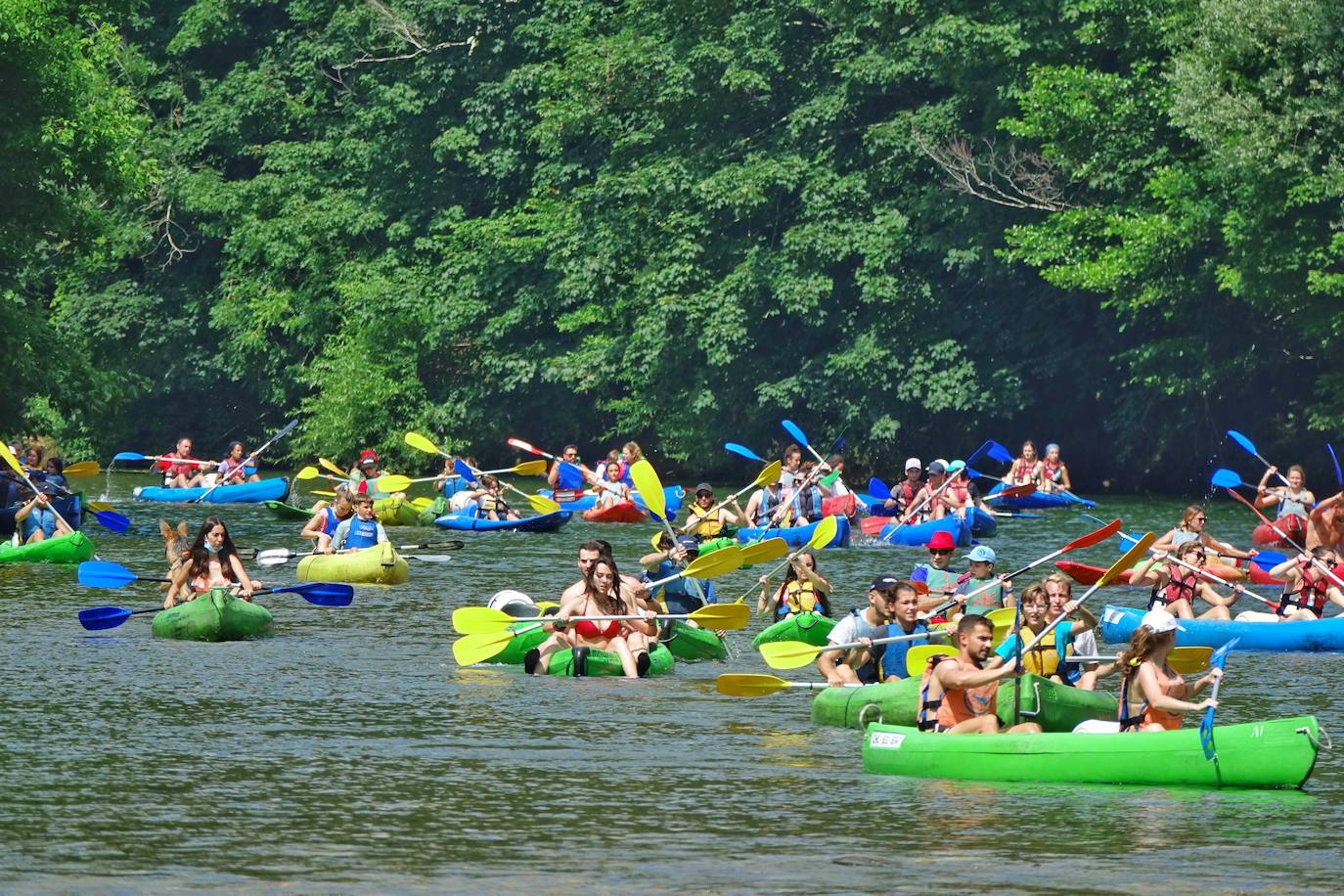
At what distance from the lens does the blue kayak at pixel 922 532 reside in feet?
94.7

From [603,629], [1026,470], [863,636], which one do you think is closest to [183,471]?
[1026,470]

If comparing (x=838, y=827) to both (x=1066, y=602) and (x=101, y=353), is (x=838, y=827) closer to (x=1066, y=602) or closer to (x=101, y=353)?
(x=1066, y=602)

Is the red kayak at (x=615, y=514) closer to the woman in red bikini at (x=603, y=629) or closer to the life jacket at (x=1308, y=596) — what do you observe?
the life jacket at (x=1308, y=596)

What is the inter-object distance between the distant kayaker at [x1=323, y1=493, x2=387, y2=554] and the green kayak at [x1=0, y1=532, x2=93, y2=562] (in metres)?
2.97

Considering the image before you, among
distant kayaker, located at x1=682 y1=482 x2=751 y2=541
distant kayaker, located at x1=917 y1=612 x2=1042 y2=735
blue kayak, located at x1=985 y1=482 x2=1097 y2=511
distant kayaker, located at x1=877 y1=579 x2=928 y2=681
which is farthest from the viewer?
blue kayak, located at x1=985 y1=482 x2=1097 y2=511

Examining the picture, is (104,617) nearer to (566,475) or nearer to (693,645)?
(693,645)

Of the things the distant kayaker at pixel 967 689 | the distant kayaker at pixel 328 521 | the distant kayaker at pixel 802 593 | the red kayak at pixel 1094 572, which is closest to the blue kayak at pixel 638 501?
the distant kayaker at pixel 328 521

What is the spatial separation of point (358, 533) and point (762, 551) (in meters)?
7.04

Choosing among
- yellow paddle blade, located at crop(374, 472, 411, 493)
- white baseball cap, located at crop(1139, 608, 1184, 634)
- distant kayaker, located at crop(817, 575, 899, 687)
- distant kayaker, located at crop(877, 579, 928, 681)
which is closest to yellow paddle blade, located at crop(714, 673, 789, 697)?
distant kayaker, located at crop(817, 575, 899, 687)

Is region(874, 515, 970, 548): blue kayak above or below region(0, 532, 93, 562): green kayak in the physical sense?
above

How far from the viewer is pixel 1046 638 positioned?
15109 mm

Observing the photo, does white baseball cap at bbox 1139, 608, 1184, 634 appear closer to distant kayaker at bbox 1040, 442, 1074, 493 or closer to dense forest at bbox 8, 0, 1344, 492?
A: dense forest at bbox 8, 0, 1344, 492

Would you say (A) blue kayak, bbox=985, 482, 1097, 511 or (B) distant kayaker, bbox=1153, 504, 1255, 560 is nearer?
(B) distant kayaker, bbox=1153, 504, 1255, 560

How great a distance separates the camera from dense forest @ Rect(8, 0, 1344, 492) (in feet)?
111
